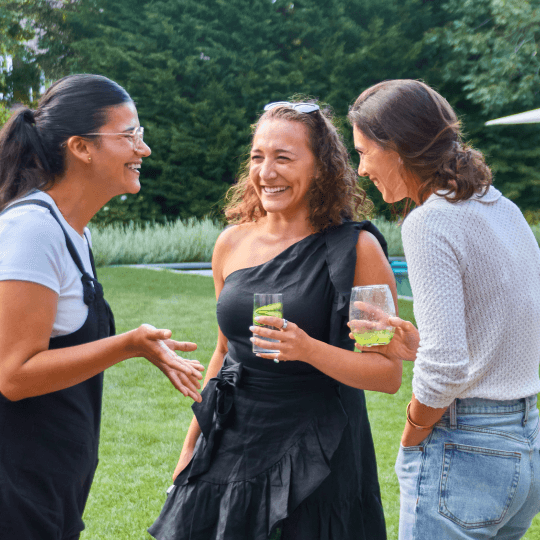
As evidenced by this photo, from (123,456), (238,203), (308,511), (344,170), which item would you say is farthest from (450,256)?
(123,456)

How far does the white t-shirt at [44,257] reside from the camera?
166 centimetres

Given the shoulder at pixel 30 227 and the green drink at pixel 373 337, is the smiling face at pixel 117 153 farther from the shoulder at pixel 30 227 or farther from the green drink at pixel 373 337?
the green drink at pixel 373 337

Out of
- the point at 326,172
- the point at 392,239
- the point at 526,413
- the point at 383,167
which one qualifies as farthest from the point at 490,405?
the point at 392,239

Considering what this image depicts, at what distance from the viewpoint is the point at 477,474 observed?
168cm

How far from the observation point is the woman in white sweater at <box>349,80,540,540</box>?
167cm

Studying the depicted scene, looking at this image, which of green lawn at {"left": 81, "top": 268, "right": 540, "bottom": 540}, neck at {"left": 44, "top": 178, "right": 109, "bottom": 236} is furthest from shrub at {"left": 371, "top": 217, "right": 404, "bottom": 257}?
neck at {"left": 44, "top": 178, "right": 109, "bottom": 236}

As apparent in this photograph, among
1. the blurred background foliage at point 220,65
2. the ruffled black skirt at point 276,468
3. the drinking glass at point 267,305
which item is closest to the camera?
the drinking glass at point 267,305

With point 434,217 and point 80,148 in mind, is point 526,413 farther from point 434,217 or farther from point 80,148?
point 80,148

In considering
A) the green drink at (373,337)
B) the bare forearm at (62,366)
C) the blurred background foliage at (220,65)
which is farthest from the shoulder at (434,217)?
the blurred background foliage at (220,65)

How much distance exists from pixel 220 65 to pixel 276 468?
25348mm

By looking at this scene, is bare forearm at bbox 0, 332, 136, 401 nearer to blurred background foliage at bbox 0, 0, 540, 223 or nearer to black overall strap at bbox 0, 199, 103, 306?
black overall strap at bbox 0, 199, 103, 306

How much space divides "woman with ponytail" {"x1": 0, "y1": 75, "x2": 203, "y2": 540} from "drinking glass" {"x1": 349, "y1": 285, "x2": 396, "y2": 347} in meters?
0.55

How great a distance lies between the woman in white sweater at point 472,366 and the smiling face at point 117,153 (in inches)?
40.3

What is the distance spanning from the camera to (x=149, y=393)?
21.2 ft
